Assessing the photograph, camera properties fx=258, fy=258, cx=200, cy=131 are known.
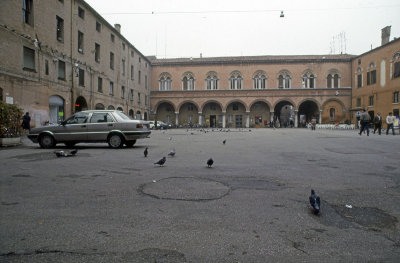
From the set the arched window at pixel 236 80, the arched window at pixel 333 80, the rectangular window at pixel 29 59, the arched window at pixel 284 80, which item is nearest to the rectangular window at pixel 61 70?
the rectangular window at pixel 29 59

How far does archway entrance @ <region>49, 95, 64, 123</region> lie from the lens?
2020 centimetres

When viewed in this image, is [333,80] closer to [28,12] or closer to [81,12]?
[81,12]

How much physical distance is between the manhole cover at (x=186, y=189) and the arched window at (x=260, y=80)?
127ft

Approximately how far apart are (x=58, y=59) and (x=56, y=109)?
395cm

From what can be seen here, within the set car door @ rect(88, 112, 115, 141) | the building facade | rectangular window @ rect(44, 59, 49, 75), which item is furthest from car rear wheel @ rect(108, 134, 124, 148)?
rectangular window @ rect(44, 59, 49, 75)

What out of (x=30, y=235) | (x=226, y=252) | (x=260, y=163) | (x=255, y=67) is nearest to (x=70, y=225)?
(x=30, y=235)

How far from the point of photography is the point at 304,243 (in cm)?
235

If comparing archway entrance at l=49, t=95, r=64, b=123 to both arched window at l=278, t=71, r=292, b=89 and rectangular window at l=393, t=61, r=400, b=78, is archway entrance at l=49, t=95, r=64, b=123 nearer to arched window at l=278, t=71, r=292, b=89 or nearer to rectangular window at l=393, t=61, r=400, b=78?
arched window at l=278, t=71, r=292, b=89

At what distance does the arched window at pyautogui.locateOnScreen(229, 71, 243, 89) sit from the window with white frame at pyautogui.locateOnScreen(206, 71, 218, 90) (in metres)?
2.44

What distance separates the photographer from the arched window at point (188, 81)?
4255cm

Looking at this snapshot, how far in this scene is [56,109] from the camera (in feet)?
68.5

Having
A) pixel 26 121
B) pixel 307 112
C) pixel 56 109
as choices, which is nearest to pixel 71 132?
pixel 26 121

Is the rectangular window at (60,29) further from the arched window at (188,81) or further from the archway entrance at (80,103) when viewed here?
the arched window at (188,81)

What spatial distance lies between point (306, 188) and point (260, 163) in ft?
7.82
